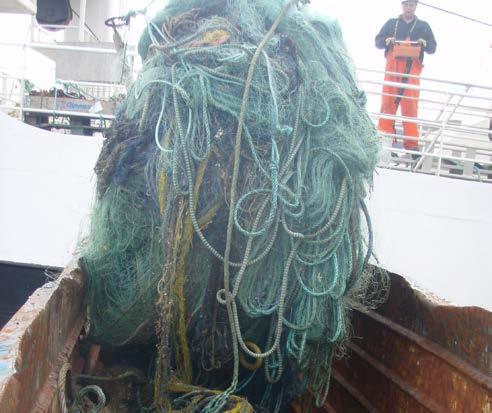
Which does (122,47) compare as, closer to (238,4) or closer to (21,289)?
(238,4)

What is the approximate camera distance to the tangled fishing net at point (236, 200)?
2.23 metres

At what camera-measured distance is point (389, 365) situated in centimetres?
302

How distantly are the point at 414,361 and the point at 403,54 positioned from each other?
4226 mm

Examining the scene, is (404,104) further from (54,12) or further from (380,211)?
(54,12)

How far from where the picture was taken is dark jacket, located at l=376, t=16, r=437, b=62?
20.3 feet

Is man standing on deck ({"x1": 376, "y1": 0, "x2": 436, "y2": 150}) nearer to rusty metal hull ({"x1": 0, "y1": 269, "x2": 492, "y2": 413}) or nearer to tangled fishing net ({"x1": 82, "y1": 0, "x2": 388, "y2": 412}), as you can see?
rusty metal hull ({"x1": 0, "y1": 269, "x2": 492, "y2": 413})

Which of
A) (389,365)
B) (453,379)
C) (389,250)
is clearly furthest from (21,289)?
(453,379)

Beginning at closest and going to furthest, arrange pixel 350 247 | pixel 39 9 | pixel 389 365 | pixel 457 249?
pixel 350 247
pixel 389 365
pixel 457 249
pixel 39 9

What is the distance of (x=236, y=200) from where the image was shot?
224 centimetres

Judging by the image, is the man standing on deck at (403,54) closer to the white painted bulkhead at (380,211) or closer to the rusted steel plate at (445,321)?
the white painted bulkhead at (380,211)

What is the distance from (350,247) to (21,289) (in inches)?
179

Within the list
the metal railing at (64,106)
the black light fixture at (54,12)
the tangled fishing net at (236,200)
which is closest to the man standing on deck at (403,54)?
the metal railing at (64,106)

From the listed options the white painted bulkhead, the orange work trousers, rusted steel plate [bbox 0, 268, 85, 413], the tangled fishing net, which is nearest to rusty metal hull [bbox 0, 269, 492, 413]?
rusted steel plate [bbox 0, 268, 85, 413]

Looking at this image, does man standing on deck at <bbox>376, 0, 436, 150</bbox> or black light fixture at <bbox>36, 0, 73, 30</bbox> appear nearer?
man standing on deck at <bbox>376, 0, 436, 150</bbox>
